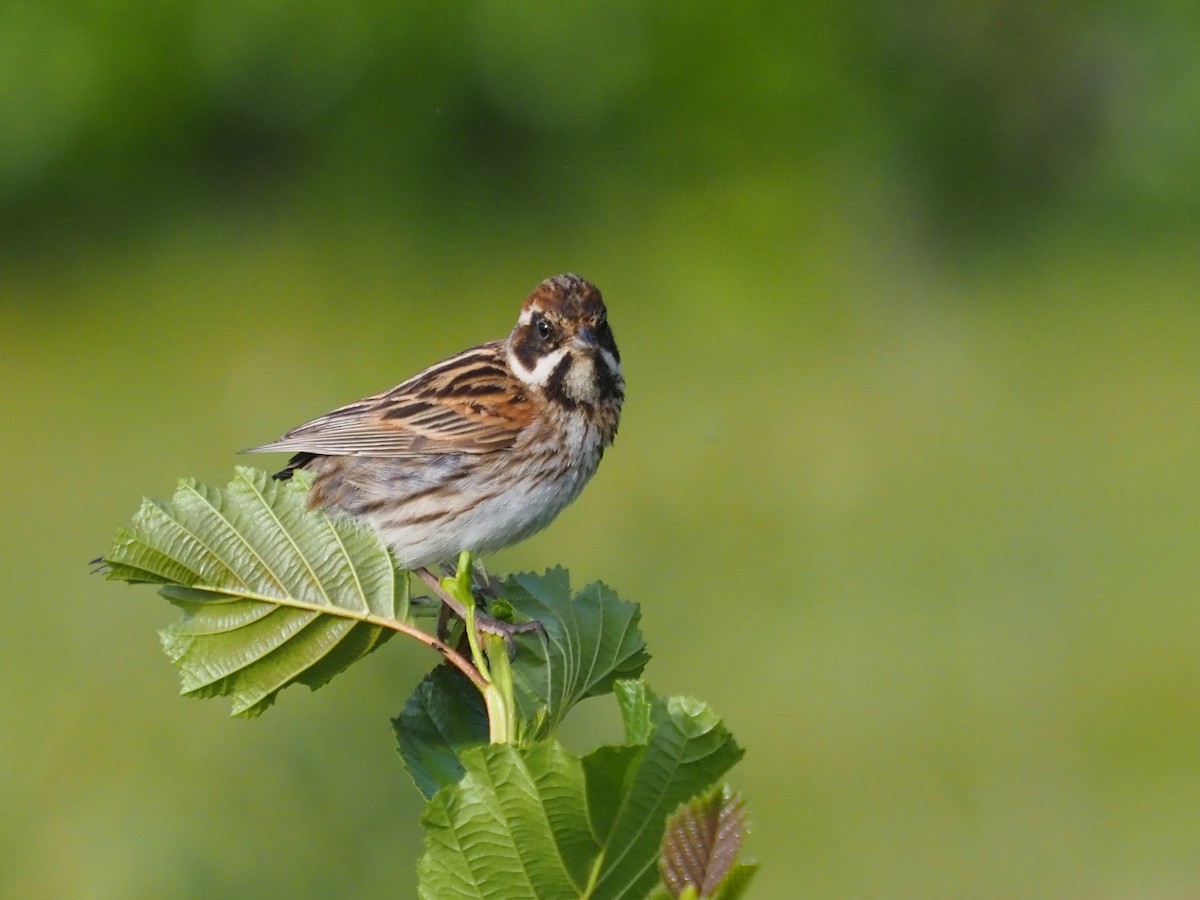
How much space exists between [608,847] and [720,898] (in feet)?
0.56

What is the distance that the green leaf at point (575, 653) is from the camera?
144cm

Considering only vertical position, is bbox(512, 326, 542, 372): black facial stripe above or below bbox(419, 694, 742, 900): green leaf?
above

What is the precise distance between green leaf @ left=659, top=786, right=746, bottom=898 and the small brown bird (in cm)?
258

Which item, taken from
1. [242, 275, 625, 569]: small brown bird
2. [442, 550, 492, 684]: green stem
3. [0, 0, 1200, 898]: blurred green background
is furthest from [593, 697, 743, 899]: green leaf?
[0, 0, 1200, 898]: blurred green background

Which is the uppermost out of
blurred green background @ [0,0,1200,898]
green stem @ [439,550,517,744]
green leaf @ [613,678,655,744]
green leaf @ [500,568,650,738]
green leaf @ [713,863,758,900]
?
blurred green background @ [0,0,1200,898]

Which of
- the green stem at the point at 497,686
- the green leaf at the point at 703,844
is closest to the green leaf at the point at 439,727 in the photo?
the green stem at the point at 497,686

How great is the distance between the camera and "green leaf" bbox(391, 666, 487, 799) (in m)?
1.34

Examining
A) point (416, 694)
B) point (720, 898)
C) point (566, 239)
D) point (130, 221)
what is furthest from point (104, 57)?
point (720, 898)

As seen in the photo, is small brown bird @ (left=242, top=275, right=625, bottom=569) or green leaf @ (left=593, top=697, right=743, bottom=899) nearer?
green leaf @ (left=593, top=697, right=743, bottom=899)

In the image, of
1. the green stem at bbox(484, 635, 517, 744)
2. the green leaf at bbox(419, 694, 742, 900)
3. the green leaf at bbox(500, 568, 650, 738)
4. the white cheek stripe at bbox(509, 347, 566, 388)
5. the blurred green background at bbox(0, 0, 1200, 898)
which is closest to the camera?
the green leaf at bbox(419, 694, 742, 900)

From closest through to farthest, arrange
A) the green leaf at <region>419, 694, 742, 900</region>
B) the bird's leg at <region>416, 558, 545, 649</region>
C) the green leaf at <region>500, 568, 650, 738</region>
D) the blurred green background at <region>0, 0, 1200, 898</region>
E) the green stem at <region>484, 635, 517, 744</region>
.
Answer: the green leaf at <region>419, 694, 742, 900</region> < the green stem at <region>484, 635, 517, 744</region> < the bird's leg at <region>416, 558, 545, 649</region> < the green leaf at <region>500, 568, 650, 738</region> < the blurred green background at <region>0, 0, 1200, 898</region>

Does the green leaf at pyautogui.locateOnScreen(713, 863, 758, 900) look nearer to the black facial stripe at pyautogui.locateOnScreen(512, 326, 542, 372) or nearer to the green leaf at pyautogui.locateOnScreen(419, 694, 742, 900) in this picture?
the green leaf at pyautogui.locateOnScreen(419, 694, 742, 900)

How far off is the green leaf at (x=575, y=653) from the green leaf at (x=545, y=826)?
329mm

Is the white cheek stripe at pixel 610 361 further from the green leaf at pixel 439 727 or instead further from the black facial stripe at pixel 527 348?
the green leaf at pixel 439 727
